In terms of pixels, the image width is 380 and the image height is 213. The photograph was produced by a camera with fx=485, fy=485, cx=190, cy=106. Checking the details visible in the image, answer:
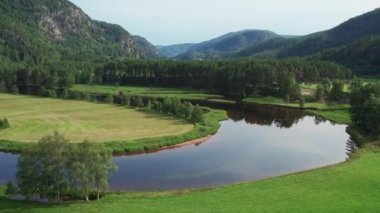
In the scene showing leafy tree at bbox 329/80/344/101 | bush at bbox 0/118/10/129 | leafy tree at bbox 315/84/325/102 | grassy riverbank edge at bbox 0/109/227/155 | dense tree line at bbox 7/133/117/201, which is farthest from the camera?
leafy tree at bbox 329/80/344/101

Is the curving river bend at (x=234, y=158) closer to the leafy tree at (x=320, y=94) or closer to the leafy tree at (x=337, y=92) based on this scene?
the leafy tree at (x=320, y=94)

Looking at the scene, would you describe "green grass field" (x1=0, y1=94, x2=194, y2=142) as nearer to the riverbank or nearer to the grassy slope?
the riverbank

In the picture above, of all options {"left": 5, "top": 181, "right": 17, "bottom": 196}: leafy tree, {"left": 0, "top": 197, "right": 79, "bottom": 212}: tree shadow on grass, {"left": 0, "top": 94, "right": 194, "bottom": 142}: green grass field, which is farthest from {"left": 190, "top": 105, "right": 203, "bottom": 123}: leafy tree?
{"left": 0, "top": 197, "right": 79, "bottom": 212}: tree shadow on grass

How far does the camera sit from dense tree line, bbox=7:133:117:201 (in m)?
55.4

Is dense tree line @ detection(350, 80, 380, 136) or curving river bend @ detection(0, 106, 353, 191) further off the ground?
dense tree line @ detection(350, 80, 380, 136)

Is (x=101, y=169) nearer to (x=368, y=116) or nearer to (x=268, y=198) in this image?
(x=268, y=198)

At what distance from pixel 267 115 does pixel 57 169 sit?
96592mm

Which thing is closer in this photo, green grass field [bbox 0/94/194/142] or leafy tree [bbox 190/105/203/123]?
green grass field [bbox 0/94/194/142]

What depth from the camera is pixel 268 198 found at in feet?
184

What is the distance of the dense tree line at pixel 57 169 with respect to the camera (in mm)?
55438

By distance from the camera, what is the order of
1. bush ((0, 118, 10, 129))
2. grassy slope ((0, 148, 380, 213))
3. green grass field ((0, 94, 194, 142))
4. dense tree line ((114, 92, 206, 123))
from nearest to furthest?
1. grassy slope ((0, 148, 380, 213))
2. green grass field ((0, 94, 194, 142))
3. bush ((0, 118, 10, 129))
4. dense tree line ((114, 92, 206, 123))

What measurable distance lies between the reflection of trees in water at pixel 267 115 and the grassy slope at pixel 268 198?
61.7m

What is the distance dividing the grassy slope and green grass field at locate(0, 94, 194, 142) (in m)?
38.4

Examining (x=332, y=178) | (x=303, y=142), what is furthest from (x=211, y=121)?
(x=332, y=178)
